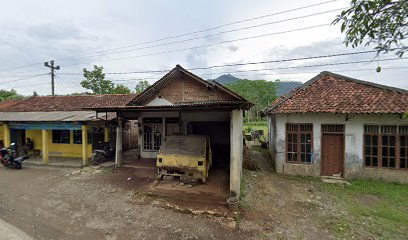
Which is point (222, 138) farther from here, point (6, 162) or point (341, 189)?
point (6, 162)

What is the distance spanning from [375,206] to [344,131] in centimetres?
376

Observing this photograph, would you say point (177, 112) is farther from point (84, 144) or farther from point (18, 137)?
point (18, 137)

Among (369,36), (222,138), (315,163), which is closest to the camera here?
(369,36)

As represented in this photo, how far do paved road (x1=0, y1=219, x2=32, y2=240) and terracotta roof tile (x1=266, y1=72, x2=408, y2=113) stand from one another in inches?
403

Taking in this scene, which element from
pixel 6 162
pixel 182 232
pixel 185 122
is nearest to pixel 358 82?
pixel 185 122

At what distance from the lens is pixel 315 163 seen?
10.3 metres

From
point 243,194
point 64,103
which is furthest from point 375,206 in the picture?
point 64,103

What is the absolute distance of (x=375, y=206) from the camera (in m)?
7.09

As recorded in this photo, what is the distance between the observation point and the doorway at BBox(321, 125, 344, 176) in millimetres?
10008

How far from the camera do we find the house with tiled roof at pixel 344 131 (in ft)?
30.5

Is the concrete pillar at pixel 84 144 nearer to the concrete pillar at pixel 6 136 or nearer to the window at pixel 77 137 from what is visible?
the window at pixel 77 137

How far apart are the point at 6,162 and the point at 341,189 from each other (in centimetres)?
1752

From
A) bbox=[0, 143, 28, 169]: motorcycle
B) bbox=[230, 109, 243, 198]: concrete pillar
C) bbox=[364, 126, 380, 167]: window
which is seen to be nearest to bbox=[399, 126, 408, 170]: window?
bbox=[364, 126, 380, 167]: window

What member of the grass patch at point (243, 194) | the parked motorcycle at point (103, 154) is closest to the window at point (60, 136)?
the parked motorcycle at point (103, 154)
